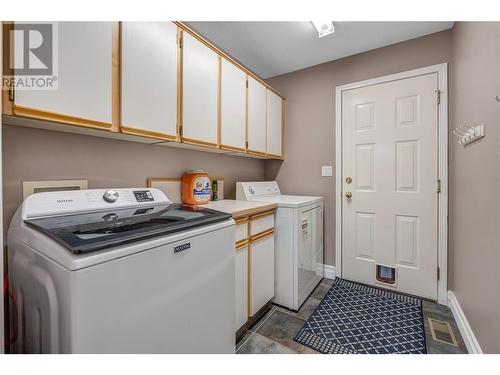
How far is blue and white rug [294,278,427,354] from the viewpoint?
1555 millimetres

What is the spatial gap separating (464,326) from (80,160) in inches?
108

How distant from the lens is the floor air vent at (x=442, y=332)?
162 cm

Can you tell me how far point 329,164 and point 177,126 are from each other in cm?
178

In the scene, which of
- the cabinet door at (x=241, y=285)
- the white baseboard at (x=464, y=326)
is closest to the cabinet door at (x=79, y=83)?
the cabinet door at (x=241, y=285)

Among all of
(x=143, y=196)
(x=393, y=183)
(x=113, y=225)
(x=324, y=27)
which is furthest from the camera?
(x=393, y=183)

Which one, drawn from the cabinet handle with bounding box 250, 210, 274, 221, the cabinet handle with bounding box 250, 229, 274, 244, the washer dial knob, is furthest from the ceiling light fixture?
the washer dial knob

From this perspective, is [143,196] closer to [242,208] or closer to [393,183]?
[242,208]

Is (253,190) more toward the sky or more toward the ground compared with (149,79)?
more toward the ground

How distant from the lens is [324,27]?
1.94 metres

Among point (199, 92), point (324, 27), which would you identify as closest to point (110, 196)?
point (199, 92)

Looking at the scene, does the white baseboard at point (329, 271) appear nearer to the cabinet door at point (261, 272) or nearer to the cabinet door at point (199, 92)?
the cabinet door at point (261, 272)

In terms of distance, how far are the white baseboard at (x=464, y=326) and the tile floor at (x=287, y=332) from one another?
0.04m

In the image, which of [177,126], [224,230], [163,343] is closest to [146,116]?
[177,126]

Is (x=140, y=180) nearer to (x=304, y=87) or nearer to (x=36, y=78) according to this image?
(x=36, y=78)
